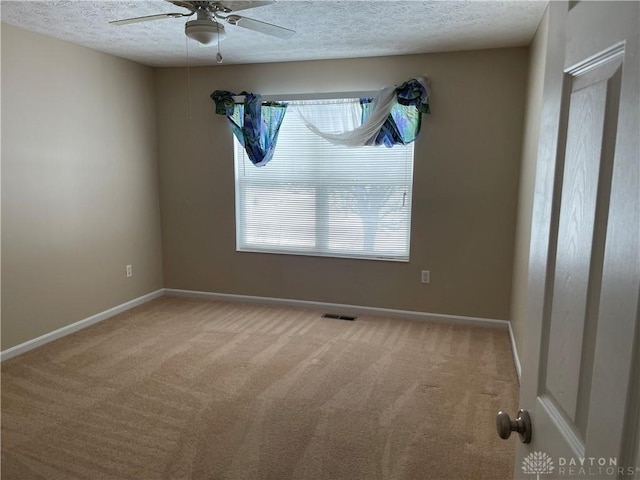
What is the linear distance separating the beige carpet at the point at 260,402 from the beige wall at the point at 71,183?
40 cm

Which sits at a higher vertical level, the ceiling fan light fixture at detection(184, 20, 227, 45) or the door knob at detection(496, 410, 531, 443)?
the ceiling fan light fixture at detection(184, 20, 227, 45)

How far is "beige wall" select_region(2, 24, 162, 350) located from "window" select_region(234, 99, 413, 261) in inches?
41.9

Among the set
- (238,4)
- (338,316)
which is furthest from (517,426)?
(338,316)

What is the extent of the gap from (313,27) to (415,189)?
5.45 ft

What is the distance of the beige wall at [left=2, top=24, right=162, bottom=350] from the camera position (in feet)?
10.6

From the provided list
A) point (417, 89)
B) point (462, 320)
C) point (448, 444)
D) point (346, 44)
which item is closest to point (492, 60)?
point (417, 89)

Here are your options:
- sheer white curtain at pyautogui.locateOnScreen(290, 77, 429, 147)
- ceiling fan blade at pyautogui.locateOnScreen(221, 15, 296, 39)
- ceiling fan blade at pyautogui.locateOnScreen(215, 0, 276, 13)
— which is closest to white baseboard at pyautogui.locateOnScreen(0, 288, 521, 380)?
sheer white curtain at pyautogui.locateOnScreen(290, 77, 429, 147)

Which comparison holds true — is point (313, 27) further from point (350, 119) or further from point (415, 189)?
point (415, 189)

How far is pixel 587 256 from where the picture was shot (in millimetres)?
714

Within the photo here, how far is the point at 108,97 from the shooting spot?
404 cm

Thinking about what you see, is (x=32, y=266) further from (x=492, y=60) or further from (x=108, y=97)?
(x=492, y=60)

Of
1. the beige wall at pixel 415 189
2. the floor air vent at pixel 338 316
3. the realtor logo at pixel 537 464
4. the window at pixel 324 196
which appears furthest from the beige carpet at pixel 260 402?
the realtor logo at pixel 537 464

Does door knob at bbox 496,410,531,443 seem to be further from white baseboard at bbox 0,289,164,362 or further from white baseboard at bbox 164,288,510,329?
white baseboard at bbox 0,289,164,362

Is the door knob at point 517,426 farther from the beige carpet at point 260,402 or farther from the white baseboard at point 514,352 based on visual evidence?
the white baseboard at point 514,352
